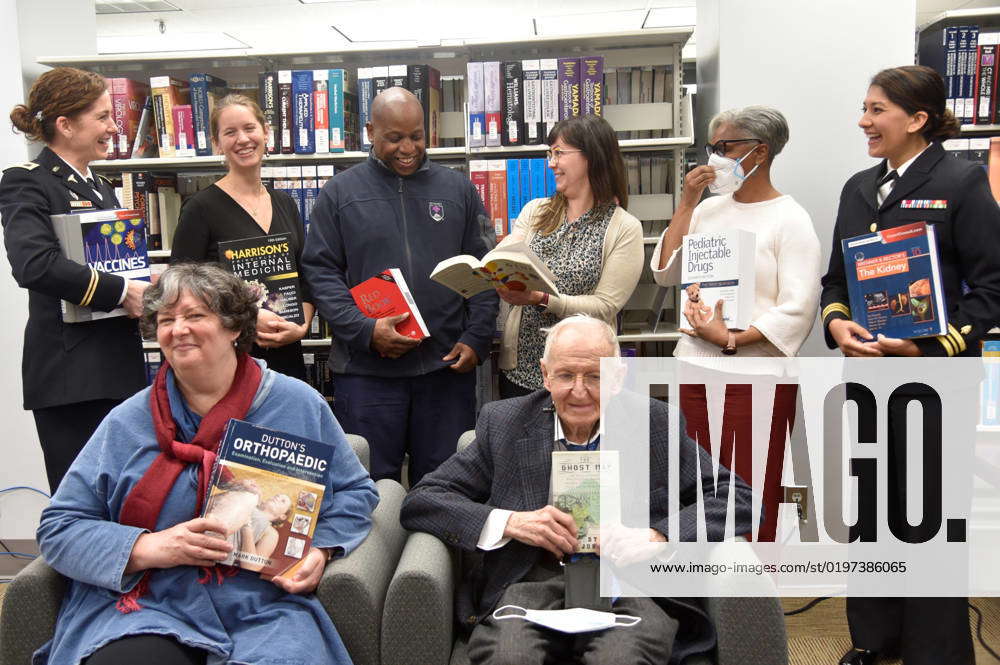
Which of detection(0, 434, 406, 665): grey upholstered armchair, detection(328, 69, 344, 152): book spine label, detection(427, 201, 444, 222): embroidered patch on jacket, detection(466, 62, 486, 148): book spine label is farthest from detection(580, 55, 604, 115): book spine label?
detection(0, 434, 406, 665): grey upholstered armchair

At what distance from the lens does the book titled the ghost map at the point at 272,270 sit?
2730mm

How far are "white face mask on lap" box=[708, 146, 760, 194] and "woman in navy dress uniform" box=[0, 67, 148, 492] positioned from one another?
188 centimetres

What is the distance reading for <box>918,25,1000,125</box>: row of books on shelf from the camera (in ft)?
10.8

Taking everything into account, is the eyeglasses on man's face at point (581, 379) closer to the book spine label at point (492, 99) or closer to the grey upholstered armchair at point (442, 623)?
the grey upholstered armchair at point (442, 623)

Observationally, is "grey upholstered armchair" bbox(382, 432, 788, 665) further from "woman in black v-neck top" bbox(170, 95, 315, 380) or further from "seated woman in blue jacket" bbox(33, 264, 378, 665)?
"woman in black v-neck top" bbox(170, 95, 315, 380)

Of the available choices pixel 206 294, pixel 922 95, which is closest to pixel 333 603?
pixel 206 294

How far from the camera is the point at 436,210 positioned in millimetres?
2916

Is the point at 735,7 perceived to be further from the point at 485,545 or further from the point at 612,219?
the point at 485,545

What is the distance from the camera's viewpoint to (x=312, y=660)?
1712 mm

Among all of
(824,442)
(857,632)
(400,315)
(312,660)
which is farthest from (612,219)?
(312,660)

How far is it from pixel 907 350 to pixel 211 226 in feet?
7.52

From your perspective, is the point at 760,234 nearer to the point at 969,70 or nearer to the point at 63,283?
the point at 969,70

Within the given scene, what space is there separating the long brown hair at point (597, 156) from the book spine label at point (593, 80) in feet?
2.06

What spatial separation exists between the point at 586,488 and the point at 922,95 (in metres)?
1.59
